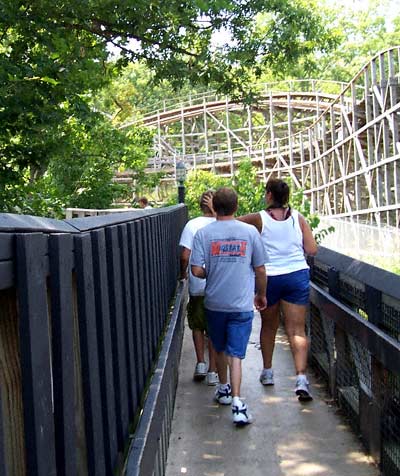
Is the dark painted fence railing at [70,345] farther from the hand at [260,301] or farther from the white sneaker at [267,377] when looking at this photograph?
the white sneaker at [267,377]

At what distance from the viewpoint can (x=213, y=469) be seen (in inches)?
185

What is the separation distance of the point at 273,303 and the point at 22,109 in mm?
3693

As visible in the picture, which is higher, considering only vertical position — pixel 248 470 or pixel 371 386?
pixel 371 386

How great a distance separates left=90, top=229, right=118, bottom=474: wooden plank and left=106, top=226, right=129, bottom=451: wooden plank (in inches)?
6.5

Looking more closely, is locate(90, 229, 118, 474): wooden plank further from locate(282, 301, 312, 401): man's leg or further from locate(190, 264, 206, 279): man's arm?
locate(282, 301, 312, 401): man's leg

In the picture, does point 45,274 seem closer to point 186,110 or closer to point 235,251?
point 235,251

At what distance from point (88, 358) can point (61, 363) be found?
46 cm

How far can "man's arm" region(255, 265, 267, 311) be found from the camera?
5605 millimetres

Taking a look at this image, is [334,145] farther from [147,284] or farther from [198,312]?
[147,284]

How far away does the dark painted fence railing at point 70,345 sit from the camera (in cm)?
158

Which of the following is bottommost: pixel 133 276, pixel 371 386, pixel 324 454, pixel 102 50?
pixel 324 454

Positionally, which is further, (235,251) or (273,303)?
(273,303)

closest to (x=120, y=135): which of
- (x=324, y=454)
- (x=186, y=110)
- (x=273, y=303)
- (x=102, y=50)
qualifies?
(x=102, y=50)

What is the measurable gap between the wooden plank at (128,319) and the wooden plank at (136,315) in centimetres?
15
